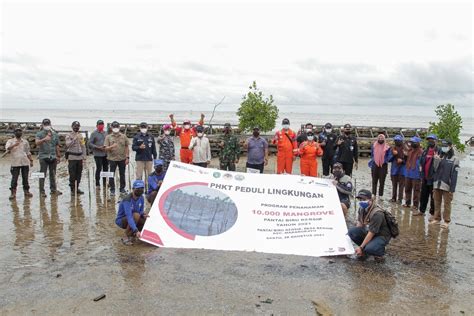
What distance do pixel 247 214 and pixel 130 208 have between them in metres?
1.97

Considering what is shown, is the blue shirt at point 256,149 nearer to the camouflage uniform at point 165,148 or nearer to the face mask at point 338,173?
the camouflage uniform at point 165,148

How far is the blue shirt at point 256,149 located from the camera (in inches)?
418

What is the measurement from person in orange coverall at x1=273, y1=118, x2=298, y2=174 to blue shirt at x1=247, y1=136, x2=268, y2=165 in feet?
1.43

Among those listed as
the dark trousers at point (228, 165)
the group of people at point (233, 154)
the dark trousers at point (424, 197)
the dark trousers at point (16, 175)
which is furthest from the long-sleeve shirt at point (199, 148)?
the dark trousers at point (424, 197)

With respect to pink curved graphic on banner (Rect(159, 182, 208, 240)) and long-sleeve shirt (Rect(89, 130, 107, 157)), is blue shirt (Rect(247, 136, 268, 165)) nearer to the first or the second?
pink curved graphic on banner (Rect(159, 182, 208, 240))

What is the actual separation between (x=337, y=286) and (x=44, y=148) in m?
8.37

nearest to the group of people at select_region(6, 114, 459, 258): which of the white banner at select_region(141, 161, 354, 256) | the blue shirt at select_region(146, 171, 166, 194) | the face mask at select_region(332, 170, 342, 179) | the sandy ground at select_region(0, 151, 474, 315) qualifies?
the blue shirt at select_region(146, 171, 166, 194)

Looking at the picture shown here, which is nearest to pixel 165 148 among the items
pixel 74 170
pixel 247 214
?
pixel 74 170

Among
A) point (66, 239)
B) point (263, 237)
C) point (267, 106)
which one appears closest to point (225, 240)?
point (263, 237)

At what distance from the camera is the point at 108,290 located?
5.36m

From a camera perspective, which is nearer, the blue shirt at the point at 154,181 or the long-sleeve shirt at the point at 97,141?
the blue shirt at the point at 154,181

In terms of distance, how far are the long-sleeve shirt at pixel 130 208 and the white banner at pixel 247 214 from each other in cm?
25

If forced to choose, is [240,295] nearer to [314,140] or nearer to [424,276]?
[424,276]

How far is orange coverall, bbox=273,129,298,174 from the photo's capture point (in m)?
10.9
